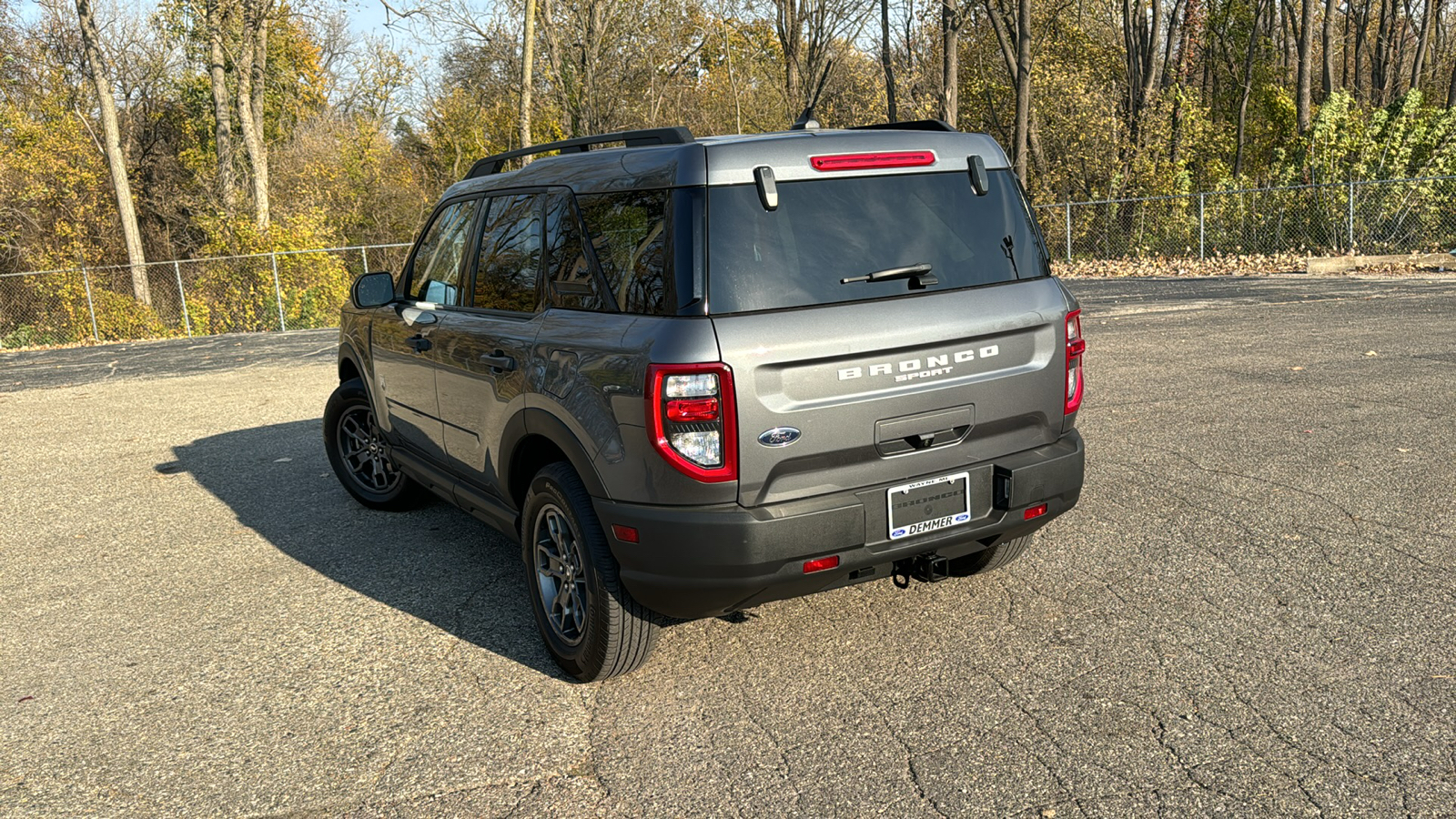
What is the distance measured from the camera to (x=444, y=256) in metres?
5.42

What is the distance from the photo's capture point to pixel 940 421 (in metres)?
3.77

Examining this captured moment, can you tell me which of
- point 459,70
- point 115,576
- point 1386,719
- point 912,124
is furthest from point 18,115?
point 1386,719

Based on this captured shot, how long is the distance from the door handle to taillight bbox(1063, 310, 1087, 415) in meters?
2.12

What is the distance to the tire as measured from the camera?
15.6ft

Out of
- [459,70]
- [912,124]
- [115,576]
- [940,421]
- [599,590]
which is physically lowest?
[115,576]

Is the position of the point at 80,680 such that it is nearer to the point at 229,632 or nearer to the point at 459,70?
the point at 229,632

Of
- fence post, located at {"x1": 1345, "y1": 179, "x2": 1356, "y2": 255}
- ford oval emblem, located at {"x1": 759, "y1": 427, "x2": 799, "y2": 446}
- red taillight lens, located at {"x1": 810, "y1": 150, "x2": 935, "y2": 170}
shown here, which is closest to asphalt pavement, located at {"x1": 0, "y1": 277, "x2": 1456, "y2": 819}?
ford oval emblem, located at {"x1": 759, "y1": 427, "x2": 799, "y2": 446}

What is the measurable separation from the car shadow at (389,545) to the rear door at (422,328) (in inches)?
24.0

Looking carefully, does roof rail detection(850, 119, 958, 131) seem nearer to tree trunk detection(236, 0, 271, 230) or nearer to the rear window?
the rear window

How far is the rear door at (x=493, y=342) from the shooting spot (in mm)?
4340

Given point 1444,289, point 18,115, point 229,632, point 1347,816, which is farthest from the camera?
point 18,115

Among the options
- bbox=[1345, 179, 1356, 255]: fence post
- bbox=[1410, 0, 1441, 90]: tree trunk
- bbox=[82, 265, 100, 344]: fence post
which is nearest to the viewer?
bbox=[1345, 179, 1356, 255]: fence post

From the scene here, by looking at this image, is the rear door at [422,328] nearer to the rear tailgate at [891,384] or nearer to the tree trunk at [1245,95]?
the rear tailgate at [891,384]

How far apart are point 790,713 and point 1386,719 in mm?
1845
